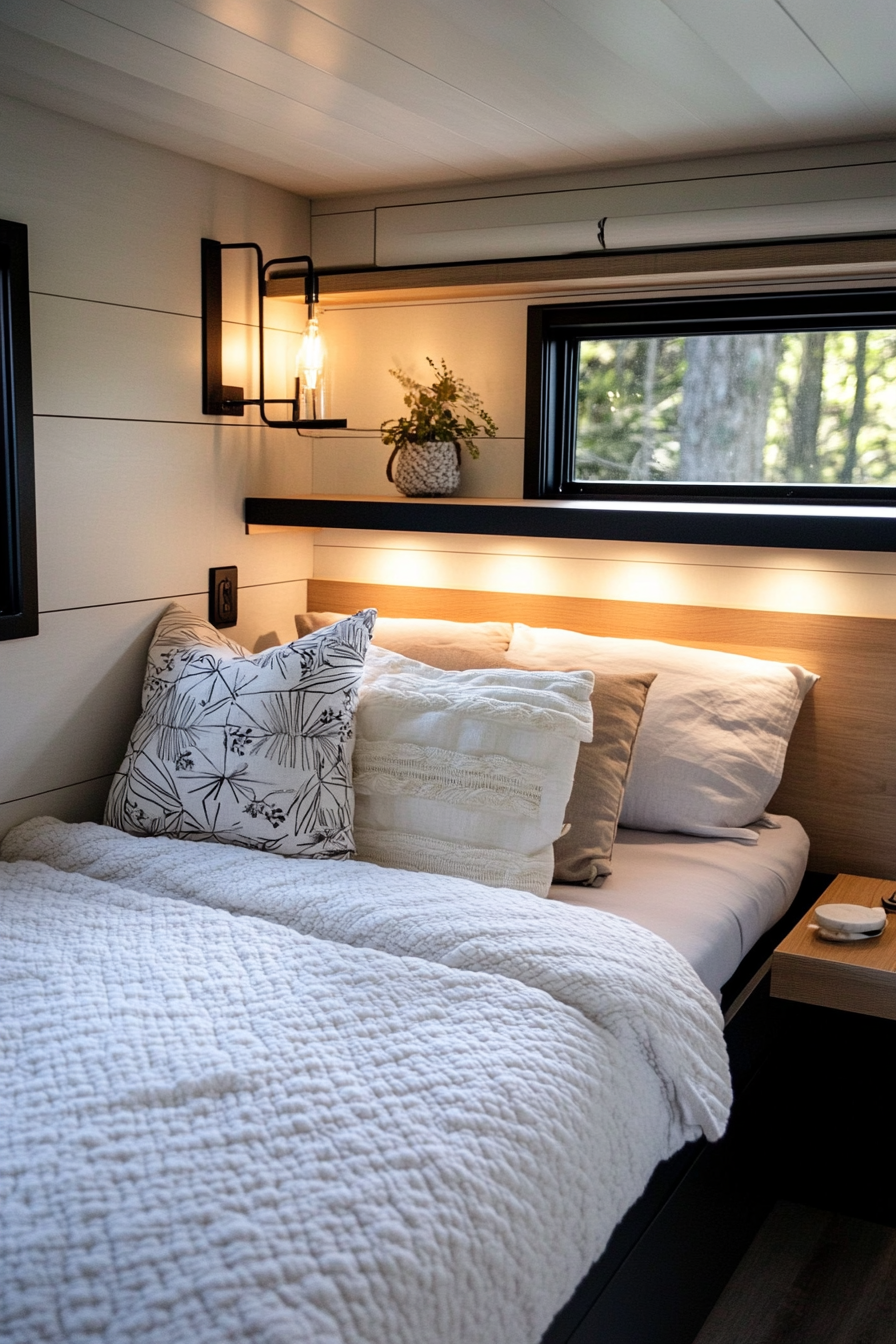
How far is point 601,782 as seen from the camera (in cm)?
229

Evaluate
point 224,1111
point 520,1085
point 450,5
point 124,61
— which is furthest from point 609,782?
point 124,61

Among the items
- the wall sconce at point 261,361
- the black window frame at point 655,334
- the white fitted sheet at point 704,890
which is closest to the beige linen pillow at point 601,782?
the white fitted sheet at point 704,890

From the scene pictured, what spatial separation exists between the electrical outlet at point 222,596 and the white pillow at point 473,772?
2.47 feet

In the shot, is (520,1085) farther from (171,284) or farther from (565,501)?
(171,284)

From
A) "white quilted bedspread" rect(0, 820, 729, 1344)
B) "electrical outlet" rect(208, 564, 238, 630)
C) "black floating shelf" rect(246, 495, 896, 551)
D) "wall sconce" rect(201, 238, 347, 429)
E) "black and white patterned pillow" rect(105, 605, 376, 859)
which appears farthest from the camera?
"electrical outlet" rect(208, 564, 238, 630)

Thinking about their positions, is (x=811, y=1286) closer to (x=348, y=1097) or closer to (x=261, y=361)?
(x=348, y=1097)

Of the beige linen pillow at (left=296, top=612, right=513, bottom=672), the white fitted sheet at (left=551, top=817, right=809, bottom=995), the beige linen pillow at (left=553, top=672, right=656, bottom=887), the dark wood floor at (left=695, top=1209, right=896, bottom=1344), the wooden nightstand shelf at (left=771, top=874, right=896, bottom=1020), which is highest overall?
the beige linen pillow at (left=296, top=612, right=513, bottom=672)

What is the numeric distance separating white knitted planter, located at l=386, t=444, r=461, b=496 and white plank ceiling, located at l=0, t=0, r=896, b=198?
674mm

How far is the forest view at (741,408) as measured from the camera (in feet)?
8.55

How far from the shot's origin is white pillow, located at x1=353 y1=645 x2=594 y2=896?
2098 mm

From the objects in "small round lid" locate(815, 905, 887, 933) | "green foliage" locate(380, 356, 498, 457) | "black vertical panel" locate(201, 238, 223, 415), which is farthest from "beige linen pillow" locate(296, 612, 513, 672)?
"small round lid" locate(815, 905, 887, 933)

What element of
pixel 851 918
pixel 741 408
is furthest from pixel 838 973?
pixel 741 408

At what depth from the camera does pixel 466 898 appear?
190 cm

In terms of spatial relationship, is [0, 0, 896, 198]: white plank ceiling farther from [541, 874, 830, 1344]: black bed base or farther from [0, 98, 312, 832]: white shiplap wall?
[541, 874, 830, 1344]: black bed base
